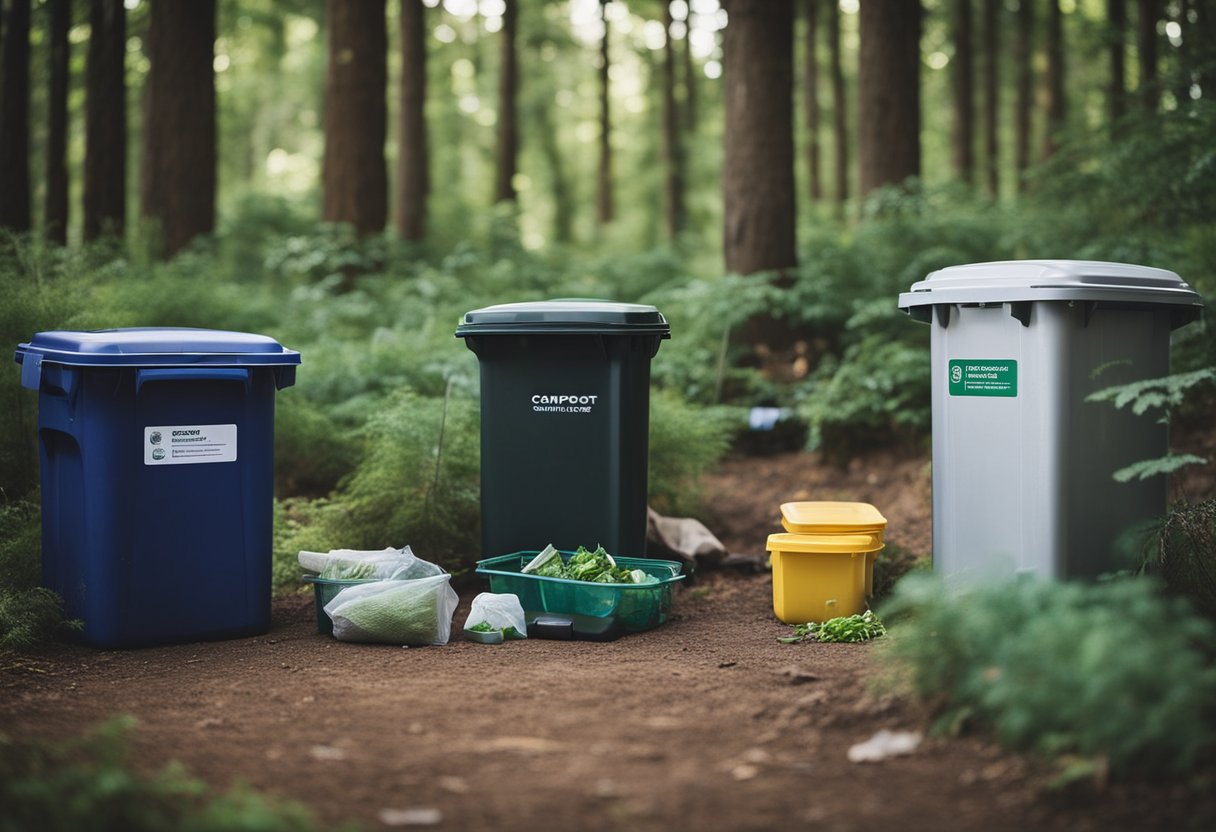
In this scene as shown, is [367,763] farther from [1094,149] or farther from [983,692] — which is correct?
[1094,149]

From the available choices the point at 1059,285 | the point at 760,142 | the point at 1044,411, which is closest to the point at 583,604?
the point at 1044,411

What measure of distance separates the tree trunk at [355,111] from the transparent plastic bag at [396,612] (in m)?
8.32

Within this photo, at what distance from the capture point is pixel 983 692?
9.83ft

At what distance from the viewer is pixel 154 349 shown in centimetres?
461

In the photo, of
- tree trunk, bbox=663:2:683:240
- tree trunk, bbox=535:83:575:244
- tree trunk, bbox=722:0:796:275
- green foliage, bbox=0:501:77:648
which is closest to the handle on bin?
green foliage, bbox=0:501:77:648

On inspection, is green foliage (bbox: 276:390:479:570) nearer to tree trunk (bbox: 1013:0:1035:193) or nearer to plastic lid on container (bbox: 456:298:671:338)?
plastic lid on container (bbox: 456:298:671:338)

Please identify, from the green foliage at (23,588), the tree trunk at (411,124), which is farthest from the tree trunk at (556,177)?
the green foliage at (23,588)

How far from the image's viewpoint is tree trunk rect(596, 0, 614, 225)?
21.9 meters

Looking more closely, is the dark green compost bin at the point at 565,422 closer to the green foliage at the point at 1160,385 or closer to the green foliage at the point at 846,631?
the green foliage at the point at 846,631

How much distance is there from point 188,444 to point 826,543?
280cm

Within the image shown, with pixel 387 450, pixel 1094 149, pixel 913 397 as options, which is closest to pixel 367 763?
pixel 387 450

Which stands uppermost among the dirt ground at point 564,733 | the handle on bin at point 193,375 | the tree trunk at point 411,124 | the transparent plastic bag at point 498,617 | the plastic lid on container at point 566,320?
the tree trunk at point 411,124

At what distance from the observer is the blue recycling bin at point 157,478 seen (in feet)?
15.0

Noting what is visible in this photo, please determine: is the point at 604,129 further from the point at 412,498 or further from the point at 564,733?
the point at 564,733
